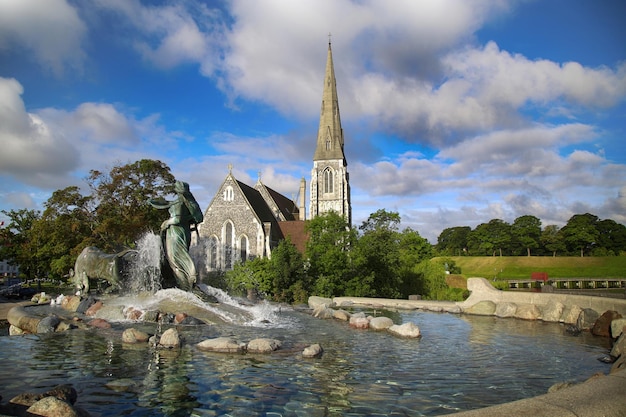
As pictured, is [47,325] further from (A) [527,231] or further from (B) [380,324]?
(A) [527,231]

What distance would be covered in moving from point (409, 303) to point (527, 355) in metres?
12.9

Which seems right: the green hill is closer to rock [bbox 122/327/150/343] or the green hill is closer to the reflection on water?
the reflection on water

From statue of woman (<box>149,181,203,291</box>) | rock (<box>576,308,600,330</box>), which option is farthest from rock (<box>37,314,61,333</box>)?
rock (<box>576,308,600,330</box>)

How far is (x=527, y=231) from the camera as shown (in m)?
95.8

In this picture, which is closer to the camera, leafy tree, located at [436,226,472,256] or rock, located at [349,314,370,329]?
rock, located at [349,314,370,329]

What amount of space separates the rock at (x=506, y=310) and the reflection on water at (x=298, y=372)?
5981mm

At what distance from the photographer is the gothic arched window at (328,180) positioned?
200 feet

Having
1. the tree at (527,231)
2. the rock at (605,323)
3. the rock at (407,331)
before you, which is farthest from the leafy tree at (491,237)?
the rock at (407,331)

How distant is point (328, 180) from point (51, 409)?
2256 inches

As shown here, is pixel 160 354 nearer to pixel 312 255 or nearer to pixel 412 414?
pixel 412 414

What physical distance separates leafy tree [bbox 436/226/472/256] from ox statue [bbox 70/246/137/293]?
107 meters

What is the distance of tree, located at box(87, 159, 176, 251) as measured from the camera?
113 ft

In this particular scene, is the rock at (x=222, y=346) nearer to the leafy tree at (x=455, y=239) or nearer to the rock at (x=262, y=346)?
the rock at (x=262, y=346)

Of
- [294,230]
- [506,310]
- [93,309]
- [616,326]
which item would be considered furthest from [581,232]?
[93,309]
